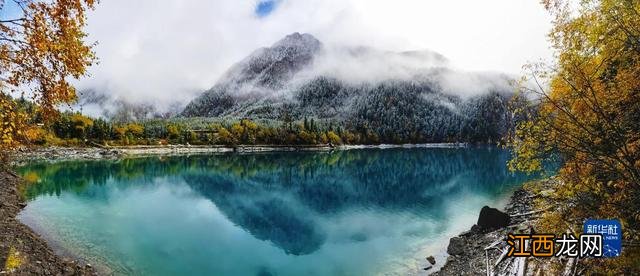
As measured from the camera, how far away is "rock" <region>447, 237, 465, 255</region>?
32438mm

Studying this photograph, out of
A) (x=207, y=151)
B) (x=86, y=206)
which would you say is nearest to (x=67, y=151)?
(x=207, y=151)

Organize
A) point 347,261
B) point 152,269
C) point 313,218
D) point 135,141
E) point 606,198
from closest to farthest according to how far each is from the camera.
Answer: point 606,198 → point 152,269 → point 347,261 → point 313,218 → point 135,141

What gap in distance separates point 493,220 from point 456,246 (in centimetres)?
700

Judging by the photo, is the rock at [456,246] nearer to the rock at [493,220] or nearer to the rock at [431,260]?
the rock at [431,260]

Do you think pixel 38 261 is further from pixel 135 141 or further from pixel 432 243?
pixel 135 141

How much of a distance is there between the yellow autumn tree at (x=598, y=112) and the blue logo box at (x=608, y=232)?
281 mm

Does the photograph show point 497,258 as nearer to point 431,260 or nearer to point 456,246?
point 431,260

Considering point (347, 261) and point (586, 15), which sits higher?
point (586, 15)

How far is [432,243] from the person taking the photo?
3747cm

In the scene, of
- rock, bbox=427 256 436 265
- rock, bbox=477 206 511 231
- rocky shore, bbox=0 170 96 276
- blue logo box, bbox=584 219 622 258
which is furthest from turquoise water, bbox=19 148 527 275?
blue logo box, bbox=584 219 622 258

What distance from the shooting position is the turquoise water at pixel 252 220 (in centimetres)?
3250

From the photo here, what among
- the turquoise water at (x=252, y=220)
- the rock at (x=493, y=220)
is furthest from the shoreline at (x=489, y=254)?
the turquoise water at (x=252, y=220)

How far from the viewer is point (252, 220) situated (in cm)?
5197

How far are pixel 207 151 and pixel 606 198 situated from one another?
19792cm
